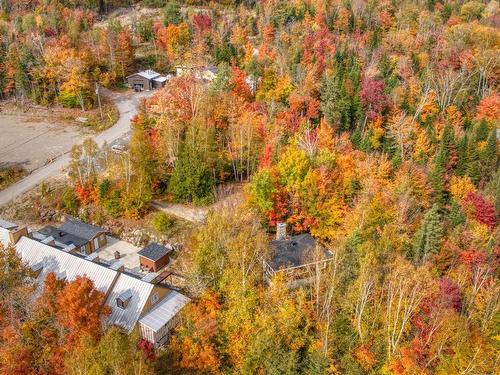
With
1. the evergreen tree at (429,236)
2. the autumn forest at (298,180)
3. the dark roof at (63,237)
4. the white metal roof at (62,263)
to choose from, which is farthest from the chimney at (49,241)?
the evergreen tree at (429,236)

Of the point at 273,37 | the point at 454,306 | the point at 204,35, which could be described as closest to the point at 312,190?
the point at 454,306

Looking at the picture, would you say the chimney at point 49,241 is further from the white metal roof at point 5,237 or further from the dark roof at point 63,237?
the white metal roof at point 5,237

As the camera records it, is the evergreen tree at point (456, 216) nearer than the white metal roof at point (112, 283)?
No

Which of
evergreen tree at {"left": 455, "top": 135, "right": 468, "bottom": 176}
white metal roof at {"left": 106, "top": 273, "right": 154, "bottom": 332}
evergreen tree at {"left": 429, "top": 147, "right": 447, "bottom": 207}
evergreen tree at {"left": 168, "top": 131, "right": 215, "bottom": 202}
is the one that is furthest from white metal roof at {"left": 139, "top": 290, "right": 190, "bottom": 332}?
evergreen tree at {"left": 455, "top": 135, "right": 468, "bottom": 176}

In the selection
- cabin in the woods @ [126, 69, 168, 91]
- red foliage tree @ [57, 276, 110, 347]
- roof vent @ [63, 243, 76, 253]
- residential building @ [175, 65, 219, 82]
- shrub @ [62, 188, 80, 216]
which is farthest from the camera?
cabin in the woods @ [126, 69, 168, 91]

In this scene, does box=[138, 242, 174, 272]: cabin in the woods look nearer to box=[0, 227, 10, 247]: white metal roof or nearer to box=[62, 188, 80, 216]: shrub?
box=[62, 188, 80, 216]: shrub

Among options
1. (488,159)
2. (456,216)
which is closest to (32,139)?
(456,216)
